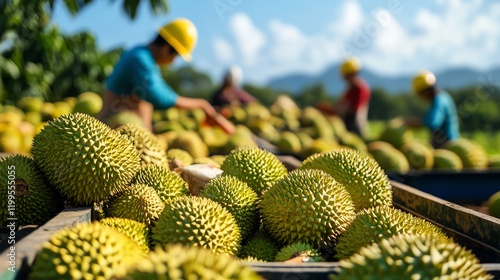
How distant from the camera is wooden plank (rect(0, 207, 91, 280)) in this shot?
1548 millimetres

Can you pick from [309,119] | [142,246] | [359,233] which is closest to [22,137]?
[142,246]

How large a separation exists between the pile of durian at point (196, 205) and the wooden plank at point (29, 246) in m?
0.04

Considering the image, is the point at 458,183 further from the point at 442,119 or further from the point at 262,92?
the point at 262,92

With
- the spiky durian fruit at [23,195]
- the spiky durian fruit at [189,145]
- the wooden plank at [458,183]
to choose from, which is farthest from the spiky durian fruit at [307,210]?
the wooden plank at [458,183]

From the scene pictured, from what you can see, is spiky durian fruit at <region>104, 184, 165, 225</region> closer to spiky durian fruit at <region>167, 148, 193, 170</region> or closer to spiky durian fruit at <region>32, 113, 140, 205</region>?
spiky durian fruit at <region>32, 113, 140, 205</region>

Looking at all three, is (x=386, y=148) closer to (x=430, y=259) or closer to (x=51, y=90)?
(x=430, y=259)

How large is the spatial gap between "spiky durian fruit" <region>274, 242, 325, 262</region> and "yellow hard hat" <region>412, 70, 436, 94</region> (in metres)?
7.30

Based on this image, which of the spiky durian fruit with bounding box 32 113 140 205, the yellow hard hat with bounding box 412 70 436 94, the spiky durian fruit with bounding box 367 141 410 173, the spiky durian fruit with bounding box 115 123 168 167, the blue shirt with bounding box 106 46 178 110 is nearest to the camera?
the spiky durian fruit with bounding box 32 113 140 205

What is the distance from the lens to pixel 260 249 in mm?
2354

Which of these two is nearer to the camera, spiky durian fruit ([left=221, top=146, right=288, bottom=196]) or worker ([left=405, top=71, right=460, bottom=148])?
spiky durian fruit ([left=221, top=146, right=288, bottom=196])

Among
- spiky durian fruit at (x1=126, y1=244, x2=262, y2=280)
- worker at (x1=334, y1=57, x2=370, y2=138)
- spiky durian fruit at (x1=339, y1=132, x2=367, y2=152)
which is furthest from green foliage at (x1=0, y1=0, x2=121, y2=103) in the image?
spiky durian fruit at (x1=126, y1=244, x2=262, y2=280)

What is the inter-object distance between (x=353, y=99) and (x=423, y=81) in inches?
109

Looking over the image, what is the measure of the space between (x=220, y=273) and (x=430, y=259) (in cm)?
66

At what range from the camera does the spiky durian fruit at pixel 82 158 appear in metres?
2.41
